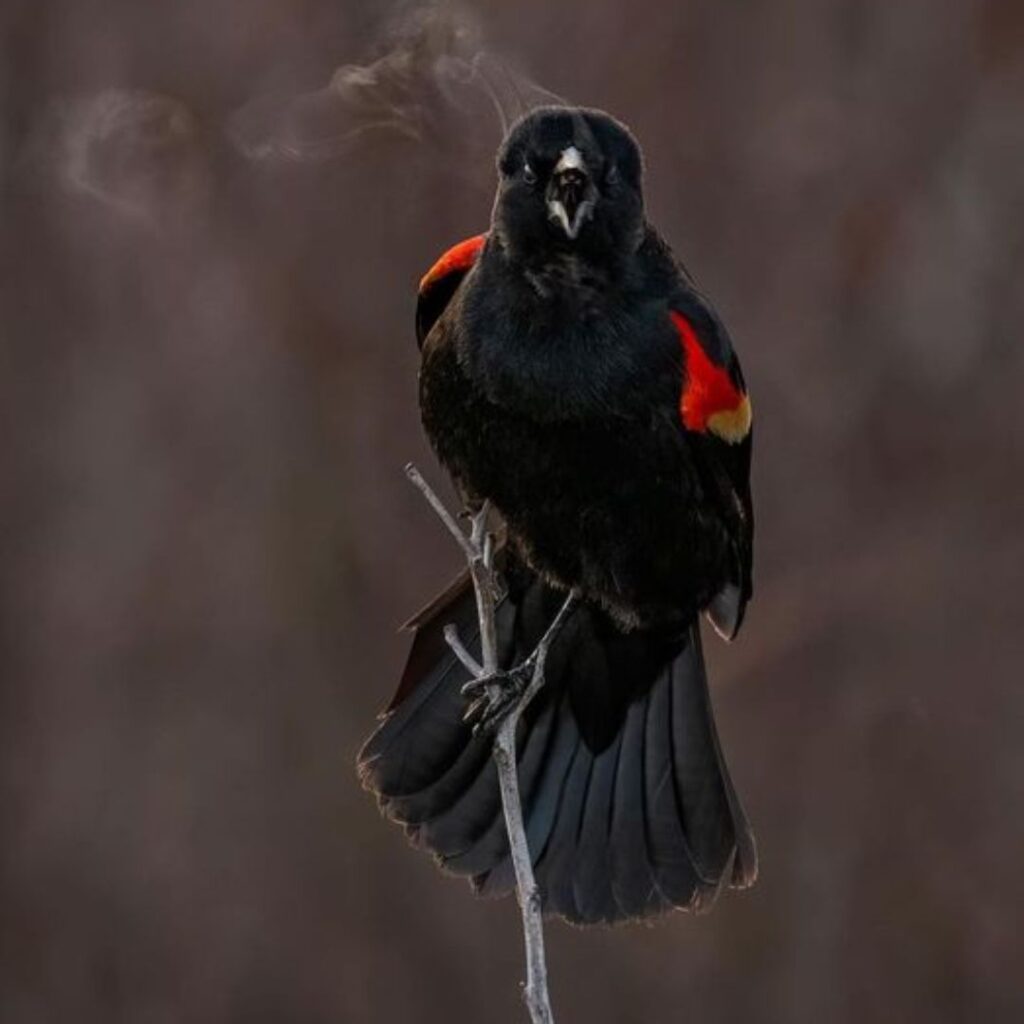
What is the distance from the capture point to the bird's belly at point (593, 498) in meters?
3.64

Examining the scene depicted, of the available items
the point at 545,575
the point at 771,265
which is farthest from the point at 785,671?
the point at 545,575

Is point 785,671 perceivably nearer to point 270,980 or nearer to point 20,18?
point 270,980

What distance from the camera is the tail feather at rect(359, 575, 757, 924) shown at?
4.04m

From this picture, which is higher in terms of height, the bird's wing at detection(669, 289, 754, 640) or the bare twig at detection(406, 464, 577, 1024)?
the bird's wing at detection(669, 289, 754, 640)

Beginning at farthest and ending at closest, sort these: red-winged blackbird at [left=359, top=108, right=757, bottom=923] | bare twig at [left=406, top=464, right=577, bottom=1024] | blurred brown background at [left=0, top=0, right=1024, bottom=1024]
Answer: blurred brown background at [left=0, top=0, right=1024, bottom=1024]
red-winged blackbird at [left=359, top=108, right=757, bottom=923]
bare twig at [left=406, top=464, right=577, bottom=1024]

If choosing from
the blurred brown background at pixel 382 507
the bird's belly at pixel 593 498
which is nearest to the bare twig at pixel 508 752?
the bird's belly at pixel 593 498

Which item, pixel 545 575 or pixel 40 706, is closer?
pixel 545 575

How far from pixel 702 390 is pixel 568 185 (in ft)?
1.14

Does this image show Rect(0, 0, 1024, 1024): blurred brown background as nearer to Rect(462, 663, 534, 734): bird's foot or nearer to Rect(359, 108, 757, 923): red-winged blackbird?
Rect(359, 108, 757, 923): red-winged blackbird

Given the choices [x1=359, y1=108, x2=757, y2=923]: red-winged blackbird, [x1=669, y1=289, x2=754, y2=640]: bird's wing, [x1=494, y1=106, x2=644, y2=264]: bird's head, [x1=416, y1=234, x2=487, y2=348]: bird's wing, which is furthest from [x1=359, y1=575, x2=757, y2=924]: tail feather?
[x1=494, y1=106, x2=644, y2=264]: bird's head

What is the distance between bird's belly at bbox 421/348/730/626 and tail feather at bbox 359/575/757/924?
0.29 m

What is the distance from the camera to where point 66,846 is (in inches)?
226

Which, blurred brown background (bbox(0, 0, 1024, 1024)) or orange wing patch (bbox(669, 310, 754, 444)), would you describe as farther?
blurred brown background (bbox(0, 0, 1024, 1024))

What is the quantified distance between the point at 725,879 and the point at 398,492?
5.63 feet
